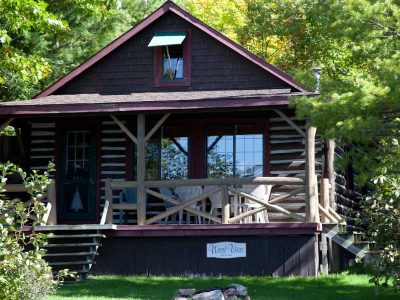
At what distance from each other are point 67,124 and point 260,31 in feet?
44.6

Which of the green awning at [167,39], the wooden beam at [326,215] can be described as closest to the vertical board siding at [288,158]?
the wooden beam at [326,215]

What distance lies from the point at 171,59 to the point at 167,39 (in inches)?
20.9

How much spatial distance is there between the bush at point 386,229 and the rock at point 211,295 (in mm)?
2285

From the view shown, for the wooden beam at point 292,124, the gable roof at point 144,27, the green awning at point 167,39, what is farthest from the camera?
the green awning at point 167,39

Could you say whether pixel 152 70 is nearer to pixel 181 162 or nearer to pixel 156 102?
pixel 181 162

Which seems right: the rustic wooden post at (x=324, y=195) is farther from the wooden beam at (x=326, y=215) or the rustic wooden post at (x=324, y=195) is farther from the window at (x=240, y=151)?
the window at (x=240, y=151)

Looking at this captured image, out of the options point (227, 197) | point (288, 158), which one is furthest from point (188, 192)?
point (288, 158)

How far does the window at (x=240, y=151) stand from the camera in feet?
59.7

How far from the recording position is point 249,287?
553 inches

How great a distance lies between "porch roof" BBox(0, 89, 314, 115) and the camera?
1620cm

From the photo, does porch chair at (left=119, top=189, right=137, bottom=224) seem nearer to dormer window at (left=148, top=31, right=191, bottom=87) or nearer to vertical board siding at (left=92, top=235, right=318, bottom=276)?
vertical board siding at (left=92, top=235, right=318, bottom=276)

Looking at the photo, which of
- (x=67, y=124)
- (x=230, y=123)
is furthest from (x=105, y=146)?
(x=230, y=123)

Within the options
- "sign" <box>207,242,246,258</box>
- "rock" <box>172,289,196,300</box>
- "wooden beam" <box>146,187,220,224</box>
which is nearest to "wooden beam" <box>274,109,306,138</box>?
"wooden beam" <box>146,187,220,224</box>

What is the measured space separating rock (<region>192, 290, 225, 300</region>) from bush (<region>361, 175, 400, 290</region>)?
7.50 ft
